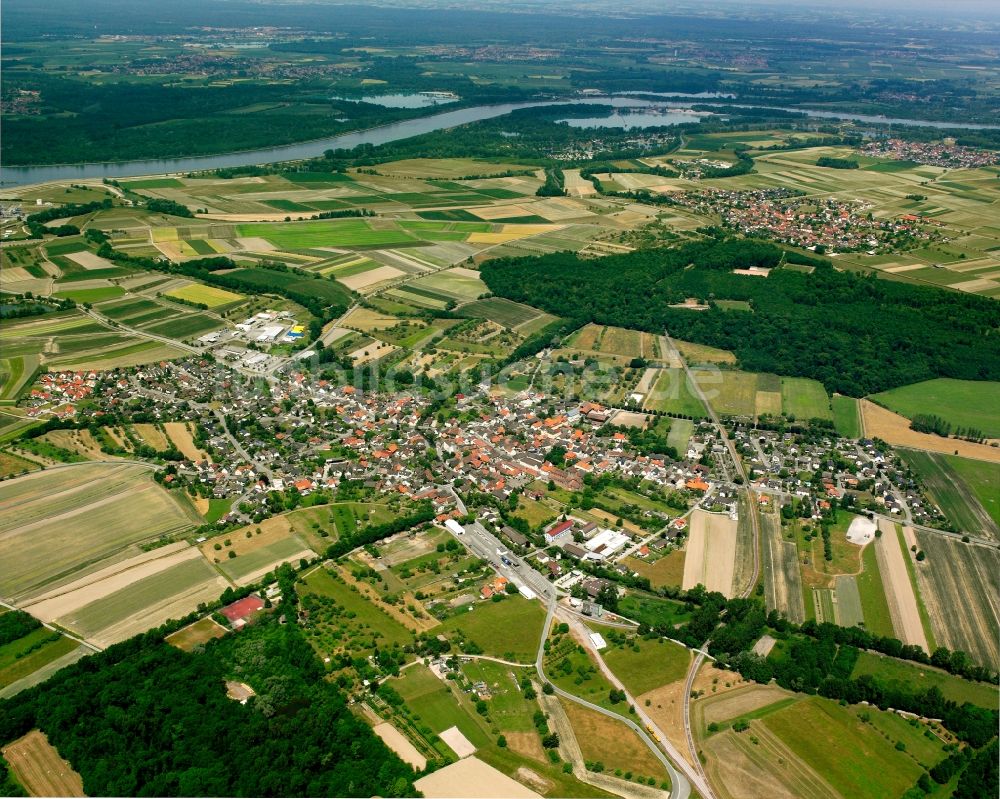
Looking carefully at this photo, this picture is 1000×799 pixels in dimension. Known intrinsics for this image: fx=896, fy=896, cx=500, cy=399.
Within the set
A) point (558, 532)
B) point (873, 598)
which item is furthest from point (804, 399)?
point (558, 532)

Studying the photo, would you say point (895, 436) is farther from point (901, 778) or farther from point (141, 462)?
point (141, 462)

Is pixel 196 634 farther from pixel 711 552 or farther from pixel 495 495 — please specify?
pixel 711 552

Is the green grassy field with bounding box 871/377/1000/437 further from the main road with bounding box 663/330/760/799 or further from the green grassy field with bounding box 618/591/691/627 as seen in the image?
the green grassy field with bounding box 618/591/691/627

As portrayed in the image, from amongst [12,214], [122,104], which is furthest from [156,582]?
[122,104]

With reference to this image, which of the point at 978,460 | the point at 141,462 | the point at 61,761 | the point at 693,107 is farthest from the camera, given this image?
the point at 693,107

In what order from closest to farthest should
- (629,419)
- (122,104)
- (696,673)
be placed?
(696,673) < (629,419) < (122,104)

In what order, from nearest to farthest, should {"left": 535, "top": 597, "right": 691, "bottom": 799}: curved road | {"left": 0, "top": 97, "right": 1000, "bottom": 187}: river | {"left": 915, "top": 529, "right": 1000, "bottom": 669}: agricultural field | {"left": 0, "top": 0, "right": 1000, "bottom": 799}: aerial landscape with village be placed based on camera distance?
1. {"left": 535, "top": 597, "right": 691, "bottom": 799}: curved road
2. {"left": 0, "top": 0, "right": 1000, "bottom": 799}: aerial landscape with village
3. {"left": 915, "top": 529, "right": 1000, "bottom": 669}: agricultural field
4. {"left": 0, "top": 97, "right": 1000, "bottom": 187}: river

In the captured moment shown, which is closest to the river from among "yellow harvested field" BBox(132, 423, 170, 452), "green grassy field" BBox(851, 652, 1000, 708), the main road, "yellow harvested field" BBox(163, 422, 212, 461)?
"yellow harvested field" BBox(132, 423, 170, 452)
